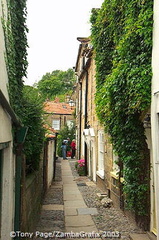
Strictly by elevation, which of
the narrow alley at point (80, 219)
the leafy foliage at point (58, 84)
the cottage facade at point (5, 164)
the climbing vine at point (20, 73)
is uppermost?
the leafy foliage at point (58, 84)

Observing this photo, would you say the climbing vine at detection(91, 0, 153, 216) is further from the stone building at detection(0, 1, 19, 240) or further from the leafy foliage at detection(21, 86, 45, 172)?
the stone building at detection(0, 1, 19, 240)

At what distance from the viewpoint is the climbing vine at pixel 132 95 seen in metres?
4.96

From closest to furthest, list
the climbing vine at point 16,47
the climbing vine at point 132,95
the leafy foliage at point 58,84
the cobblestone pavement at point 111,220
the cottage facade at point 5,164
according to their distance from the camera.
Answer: the cottage facade at point 5,164, the climbing vine at point 16,47, the climbing vine at point 132,95, the cobblestone pavement at point 111,220, the leafy foliage at point 58,84

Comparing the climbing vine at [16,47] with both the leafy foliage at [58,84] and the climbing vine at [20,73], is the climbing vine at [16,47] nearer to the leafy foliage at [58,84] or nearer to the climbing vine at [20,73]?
the climbing vine at [20,73]

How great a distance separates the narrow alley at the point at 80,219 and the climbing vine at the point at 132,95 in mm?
652

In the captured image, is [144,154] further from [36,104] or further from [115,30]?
[115,30]

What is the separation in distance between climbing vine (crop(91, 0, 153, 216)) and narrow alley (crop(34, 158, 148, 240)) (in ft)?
2.14

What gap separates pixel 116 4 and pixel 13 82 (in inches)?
168

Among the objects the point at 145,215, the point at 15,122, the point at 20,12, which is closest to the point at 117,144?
the point at 145,215

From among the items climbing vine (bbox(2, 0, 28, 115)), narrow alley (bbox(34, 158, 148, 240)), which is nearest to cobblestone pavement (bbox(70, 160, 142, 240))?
narrow alley (bbox(34, 158, 148, 240))

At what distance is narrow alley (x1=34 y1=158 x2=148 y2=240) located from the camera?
562 centimetres

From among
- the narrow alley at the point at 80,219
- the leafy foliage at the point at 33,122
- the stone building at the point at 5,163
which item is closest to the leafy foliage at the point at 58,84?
the narrow alley at the point at 80,219

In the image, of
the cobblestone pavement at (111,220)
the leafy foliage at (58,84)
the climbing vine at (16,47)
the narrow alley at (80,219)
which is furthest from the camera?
the leafy foliage at (58,84)

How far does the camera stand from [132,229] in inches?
232
